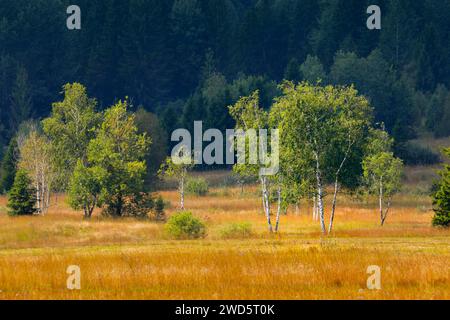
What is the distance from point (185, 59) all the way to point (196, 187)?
100 meters

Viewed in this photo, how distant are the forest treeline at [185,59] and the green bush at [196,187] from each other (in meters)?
47.7

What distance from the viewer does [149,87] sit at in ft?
612

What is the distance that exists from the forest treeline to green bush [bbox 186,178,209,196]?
156 ft

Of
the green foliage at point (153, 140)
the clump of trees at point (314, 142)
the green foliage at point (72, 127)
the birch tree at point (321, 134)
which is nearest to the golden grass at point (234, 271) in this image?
the clump of trees at point (314, 142)

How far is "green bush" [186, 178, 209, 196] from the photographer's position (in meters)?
99.0

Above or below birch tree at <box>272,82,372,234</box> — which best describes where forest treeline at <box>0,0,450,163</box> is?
above

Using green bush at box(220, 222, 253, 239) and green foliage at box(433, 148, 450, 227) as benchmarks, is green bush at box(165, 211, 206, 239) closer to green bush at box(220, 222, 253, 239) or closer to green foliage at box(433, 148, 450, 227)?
green bush at box(220, 222, 253, 239)

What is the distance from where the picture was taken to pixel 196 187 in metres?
99.8

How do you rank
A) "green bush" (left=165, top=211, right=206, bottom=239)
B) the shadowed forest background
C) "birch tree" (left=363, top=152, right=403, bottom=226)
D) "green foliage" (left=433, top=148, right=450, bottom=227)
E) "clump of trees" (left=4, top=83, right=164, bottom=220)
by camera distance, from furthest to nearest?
"clump of trees" (left=4, top=83, right=164, bottom=220) → "birch tree" (left=363, top=152, right=403, bottom=226) → "green bush" (left=165, top=211, right=206, bottom=239) → "green foliage" (left=433, top=148, right=450, bottom=227) → the shadowed forest background

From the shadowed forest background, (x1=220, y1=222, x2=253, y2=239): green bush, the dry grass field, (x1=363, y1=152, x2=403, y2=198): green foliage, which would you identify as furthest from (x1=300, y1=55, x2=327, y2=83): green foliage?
the dry grass field

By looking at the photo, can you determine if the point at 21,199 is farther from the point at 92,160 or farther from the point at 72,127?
the point at 72,127

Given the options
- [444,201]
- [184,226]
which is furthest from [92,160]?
[444,201]
